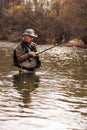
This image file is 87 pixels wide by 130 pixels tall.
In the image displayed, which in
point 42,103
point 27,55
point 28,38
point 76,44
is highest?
point 28,38

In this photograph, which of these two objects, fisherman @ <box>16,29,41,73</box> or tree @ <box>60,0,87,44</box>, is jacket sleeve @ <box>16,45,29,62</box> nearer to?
fisherman @ <box>16,29,41,73</box>

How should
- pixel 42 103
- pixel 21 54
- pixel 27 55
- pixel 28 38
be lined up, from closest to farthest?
pixel 42 103 < pixel 27 55 < pixel 28 38 < pixel 21 54

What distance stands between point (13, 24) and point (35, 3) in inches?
234

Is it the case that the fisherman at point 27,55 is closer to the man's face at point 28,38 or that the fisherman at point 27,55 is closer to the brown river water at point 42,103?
the man's face at point 28,38

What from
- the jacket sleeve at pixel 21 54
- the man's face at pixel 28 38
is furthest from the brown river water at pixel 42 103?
the man's face at pixel 28 38

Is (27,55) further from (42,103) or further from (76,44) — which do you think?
(76,44)

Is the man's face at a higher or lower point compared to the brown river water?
higher

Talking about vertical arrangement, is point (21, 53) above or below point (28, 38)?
below

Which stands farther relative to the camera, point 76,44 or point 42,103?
point 76,44

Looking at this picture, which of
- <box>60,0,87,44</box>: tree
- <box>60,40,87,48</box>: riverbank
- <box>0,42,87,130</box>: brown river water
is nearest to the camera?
<box>0,42,87,130</box>: brown river water

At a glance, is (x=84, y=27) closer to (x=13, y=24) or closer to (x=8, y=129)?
(x=13, y=24)

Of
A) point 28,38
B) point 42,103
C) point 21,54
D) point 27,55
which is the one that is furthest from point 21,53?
point 42,103

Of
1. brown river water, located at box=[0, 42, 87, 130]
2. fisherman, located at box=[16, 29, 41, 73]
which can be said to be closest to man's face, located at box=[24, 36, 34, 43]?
fisherman, located at box=[16, 29, 41, 73]

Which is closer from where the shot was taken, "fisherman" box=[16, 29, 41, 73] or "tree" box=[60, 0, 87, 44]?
"fisherman" box=[16, 29, 41, 73]
